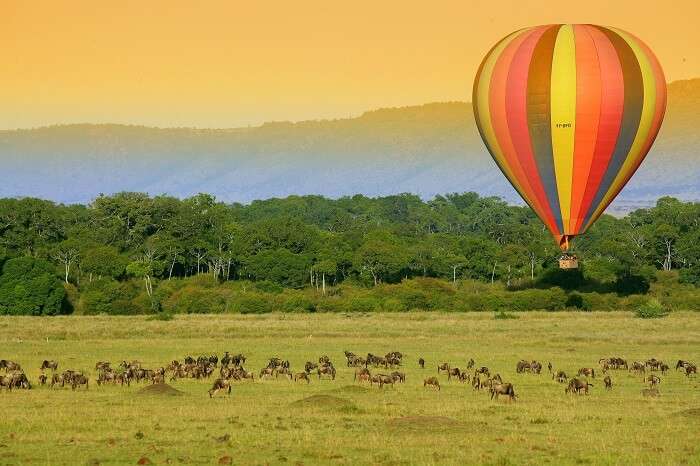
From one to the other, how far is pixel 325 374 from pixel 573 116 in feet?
83.6

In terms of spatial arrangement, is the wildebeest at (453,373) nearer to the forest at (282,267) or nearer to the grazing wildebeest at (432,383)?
the grazing wildebeest at (432,383)

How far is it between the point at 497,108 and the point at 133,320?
111ft

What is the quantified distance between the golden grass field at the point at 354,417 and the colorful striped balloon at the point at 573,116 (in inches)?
333

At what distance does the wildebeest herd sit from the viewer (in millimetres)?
45500

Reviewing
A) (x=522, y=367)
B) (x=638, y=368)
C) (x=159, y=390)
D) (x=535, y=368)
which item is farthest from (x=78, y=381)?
(x=638, y=368)

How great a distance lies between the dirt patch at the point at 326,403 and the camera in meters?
39.2

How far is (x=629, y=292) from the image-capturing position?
380 ft

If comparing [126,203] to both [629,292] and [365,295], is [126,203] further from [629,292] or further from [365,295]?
[629,292]

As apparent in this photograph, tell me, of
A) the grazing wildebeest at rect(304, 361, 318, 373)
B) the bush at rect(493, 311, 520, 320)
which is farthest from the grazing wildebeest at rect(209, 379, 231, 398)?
the bush at rect(493, 311, 520, 320)

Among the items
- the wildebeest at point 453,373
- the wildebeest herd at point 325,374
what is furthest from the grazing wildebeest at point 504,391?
the wildebeest at point 453,373

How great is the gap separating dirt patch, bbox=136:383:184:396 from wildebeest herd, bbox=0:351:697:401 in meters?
1.24

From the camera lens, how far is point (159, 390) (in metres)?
43.2

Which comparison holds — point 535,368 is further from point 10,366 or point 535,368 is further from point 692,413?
point 10,366

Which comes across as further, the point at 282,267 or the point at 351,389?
the point at 282,267
